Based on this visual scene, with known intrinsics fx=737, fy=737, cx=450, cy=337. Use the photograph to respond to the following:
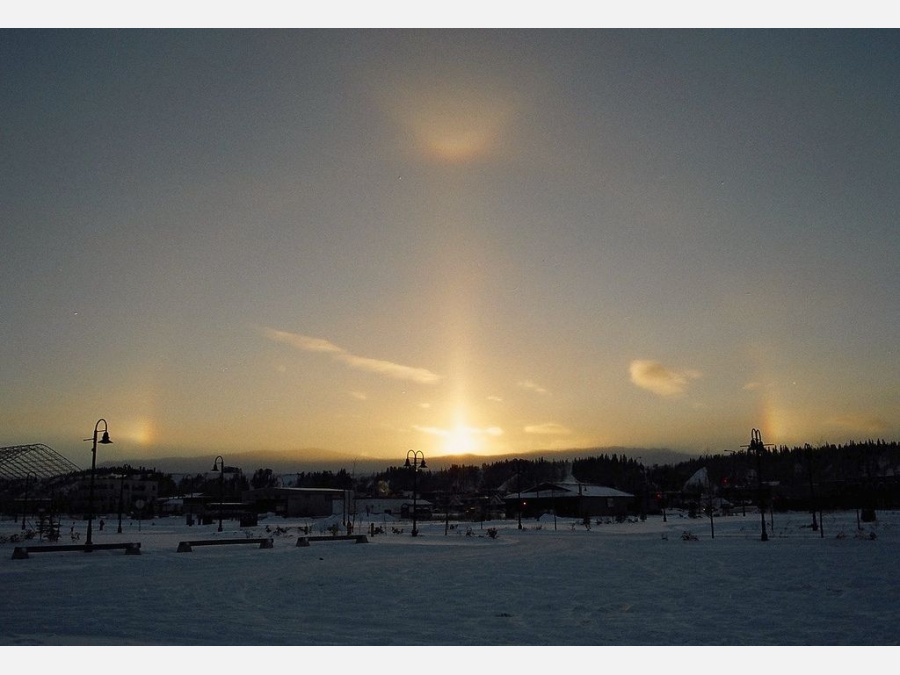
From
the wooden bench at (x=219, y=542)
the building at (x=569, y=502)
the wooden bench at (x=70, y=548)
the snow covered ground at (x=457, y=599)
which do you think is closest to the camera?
the snow covered ground at (x=457, y=599)

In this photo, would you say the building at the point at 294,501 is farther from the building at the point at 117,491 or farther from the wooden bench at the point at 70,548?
the wooden bench at the point at 70,548

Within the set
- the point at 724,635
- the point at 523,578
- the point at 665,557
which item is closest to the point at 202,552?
the point at 523,578

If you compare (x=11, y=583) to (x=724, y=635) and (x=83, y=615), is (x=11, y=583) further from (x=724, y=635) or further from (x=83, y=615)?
(x=724, y=635)

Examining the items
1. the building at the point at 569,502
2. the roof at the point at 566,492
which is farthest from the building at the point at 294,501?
the roof at the point at 566,492

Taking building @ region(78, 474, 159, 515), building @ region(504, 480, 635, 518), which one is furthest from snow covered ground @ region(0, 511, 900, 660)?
building @ region(78, 474, 159, 515)

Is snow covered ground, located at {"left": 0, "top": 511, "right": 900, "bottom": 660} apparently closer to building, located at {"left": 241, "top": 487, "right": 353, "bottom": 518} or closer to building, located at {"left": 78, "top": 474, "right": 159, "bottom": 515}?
building, located at {"left": 241, "top": 487, "right": 353, "bottom": 518}
